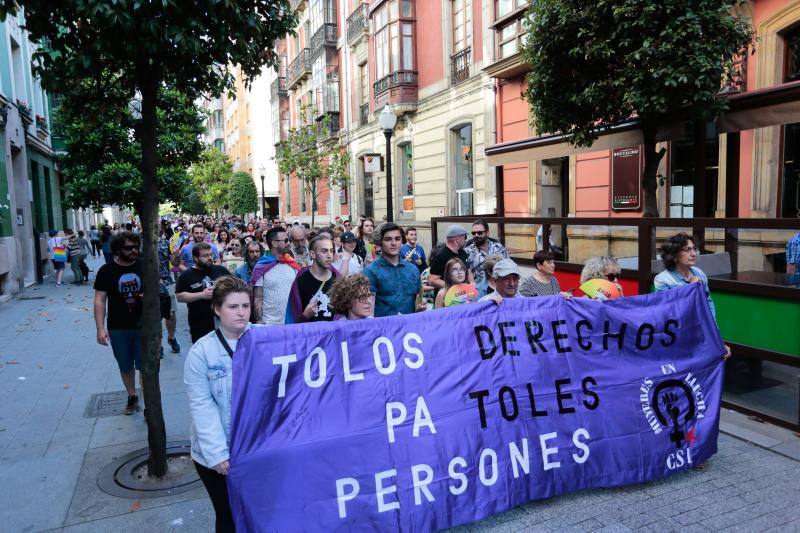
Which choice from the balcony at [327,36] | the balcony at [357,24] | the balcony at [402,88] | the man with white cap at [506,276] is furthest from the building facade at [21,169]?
the man with white cap at [506,276]

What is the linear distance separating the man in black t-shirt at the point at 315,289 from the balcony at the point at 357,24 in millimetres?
22078

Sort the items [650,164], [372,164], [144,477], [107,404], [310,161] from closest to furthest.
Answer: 1. [144,477]
2. [107,404]
3. [650,164]
4. [372,164]
5. [310,161]

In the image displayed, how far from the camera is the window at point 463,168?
19.0m

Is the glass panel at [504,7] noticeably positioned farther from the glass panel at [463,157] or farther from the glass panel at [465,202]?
the glass panel at [465,202]

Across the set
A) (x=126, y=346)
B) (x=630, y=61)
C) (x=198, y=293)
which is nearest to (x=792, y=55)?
(x=630, y=61)

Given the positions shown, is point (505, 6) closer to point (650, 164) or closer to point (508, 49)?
point (508, 49)

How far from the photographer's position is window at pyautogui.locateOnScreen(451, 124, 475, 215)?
19000 mm

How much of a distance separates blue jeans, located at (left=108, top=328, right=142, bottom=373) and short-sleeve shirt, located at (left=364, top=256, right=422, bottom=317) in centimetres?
243

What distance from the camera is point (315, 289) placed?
17.1 feet

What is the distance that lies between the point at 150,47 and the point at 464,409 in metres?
3.36

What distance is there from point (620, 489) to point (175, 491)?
3243mm

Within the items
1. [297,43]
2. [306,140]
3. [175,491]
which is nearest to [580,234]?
[175,491]

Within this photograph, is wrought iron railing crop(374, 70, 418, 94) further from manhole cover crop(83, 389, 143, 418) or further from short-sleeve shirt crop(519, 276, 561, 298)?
short-sleeve shirt crop(519, 276, 561, 298)

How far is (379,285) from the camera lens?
5301 mm
